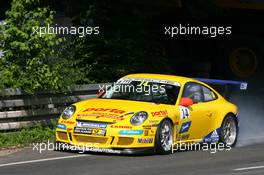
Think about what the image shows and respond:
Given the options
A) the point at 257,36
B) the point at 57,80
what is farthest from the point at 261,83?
the point at 57,80

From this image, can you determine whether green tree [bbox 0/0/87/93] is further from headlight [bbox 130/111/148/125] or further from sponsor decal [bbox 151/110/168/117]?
sponsor decal [bbox 151/110/168/117]

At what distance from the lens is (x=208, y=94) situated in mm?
14320

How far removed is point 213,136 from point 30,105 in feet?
11.6

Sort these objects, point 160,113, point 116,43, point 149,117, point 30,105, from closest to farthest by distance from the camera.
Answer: point 149,117, point 160,113, point 30,105, point 116,43

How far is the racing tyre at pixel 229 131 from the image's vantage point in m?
14.1

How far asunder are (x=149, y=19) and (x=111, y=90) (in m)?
7.29

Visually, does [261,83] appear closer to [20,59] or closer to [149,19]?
[149,19]

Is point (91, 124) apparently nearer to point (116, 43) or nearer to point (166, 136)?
point (166, 136)

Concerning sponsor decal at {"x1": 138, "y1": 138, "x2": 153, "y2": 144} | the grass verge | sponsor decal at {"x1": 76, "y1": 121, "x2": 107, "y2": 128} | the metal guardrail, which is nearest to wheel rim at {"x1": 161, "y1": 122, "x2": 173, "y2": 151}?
sponsor decal at {"x1": 138, "y1": 138, "x2": 153, "y2": 144}

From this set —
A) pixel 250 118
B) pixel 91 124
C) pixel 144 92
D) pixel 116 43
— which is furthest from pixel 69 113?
pixel 250 118

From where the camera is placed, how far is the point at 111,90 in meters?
13.8
